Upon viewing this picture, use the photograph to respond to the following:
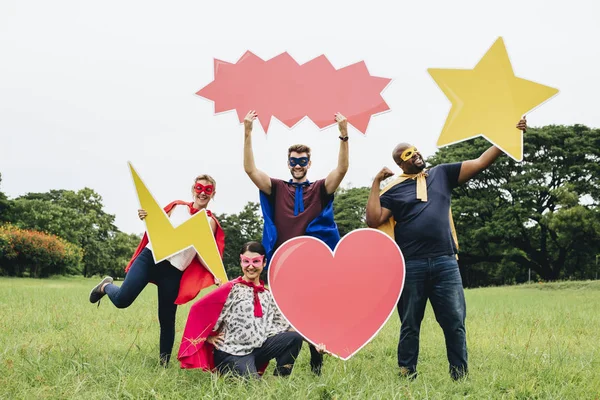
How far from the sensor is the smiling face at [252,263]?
380 centimetres

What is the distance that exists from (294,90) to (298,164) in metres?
0.73

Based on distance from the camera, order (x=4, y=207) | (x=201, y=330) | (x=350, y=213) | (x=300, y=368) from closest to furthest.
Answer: (x=201, y=330)
(x=300, y=368)
(x=350, y=213)
(x=4, y=207)

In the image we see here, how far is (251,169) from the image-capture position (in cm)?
400

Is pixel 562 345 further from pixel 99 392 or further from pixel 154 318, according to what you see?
pixel 154 318

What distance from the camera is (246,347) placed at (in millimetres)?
3758

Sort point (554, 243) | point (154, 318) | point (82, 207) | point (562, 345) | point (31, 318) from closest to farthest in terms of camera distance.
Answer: point (562, 345)
point (31, 318)
point (154, 318)
point (554, 243)
point (82, 207)

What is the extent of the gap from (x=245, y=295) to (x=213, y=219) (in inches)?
33.9

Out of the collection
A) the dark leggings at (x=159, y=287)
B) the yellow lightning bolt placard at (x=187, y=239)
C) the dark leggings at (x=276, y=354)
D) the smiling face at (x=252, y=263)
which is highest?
the yellow lightning bolt placard at (x=187, y=239)

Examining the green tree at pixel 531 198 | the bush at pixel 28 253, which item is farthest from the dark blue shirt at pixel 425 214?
Answer: the bush at pixel 28 253

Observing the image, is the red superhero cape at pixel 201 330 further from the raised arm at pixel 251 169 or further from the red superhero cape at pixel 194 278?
the raised arm at pixel 251 169

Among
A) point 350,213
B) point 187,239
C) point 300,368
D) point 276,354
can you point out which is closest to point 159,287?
point 187,239

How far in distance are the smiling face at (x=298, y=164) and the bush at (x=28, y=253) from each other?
75.0ft

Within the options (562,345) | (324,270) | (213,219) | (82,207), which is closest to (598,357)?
(562,345)

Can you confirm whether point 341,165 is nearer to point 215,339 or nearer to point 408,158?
point 408,158
